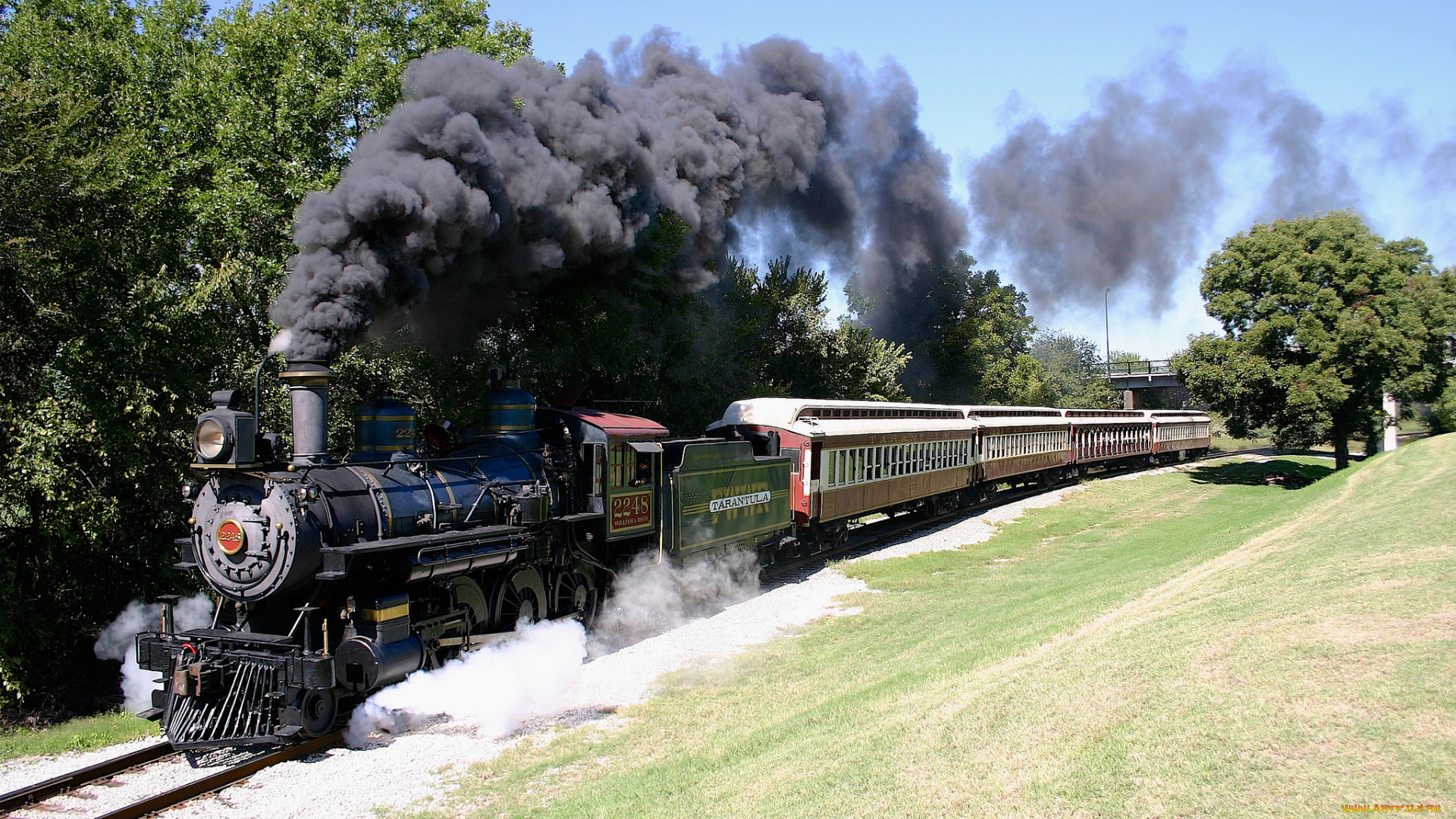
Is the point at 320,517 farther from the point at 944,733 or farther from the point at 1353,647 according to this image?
the point at 1353,647

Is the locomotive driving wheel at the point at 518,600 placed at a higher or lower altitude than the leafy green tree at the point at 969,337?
lower

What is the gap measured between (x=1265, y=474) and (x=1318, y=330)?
25.8 feet

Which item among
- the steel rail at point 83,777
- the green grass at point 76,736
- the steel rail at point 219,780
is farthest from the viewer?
the green grass at point 76,736

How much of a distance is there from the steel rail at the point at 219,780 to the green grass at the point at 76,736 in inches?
93.9

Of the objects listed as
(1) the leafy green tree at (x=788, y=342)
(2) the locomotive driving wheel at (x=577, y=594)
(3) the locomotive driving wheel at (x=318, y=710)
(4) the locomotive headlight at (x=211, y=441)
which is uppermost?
(1) the leafy green tree at (x=788, y=342)

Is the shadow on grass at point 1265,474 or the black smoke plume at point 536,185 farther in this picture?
the shadow on grass at point 1265,474

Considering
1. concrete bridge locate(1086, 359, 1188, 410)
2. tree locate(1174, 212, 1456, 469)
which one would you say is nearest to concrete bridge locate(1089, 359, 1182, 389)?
concrete bridge locate(1086, 359, 1188, 410)

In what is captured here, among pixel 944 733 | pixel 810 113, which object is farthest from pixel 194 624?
pixel 810 113

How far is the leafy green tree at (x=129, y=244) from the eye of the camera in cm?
1045

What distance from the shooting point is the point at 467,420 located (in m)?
15.1

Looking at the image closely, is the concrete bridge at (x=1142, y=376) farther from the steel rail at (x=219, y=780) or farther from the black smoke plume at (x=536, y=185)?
the steel rail at (x=219, y=780)

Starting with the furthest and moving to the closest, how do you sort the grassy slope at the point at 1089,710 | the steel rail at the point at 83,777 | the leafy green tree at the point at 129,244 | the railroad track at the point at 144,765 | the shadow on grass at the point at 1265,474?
the shadow on grass at the point at 1265,474
the leafy green tree at the point at 129,244
the steel rail at the point at 83,777
the railroad track at the point at 144,765
the grassy slope at the point at 1089,710

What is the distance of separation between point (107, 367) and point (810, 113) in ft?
47.3

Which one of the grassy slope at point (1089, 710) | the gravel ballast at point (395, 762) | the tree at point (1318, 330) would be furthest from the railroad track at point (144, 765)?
the tree at point (1318, 330)
